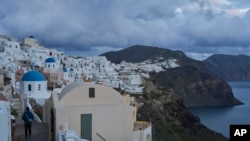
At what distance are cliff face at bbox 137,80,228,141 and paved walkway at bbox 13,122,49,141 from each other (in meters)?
25.9

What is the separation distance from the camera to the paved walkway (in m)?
10.6

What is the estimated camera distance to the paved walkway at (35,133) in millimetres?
10555

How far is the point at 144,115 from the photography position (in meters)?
43.4

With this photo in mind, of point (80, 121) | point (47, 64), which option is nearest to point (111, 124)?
point (80, 121)

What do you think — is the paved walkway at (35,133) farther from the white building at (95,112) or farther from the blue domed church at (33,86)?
the blue domed church at (33,86)

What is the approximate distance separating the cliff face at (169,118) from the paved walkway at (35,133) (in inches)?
1020

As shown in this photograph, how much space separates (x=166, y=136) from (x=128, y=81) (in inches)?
760

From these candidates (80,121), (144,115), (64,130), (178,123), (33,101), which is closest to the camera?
(64,130)

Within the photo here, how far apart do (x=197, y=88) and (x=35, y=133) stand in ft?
361

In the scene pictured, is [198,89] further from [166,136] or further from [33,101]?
[33,101]

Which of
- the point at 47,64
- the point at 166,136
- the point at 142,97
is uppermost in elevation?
the point at 47,64

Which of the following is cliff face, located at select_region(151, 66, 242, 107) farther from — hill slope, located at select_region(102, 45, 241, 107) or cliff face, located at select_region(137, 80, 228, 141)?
cliff face, located at select_region(137, 80, 228, 141)

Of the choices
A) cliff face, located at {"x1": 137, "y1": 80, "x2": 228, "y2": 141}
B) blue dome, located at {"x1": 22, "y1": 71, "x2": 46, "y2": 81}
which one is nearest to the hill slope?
cliff face, located at {"x1": 137, "y1": 80, "x2": 228, "y2": 141}

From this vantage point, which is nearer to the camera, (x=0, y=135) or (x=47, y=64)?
(x=0, y=135)
